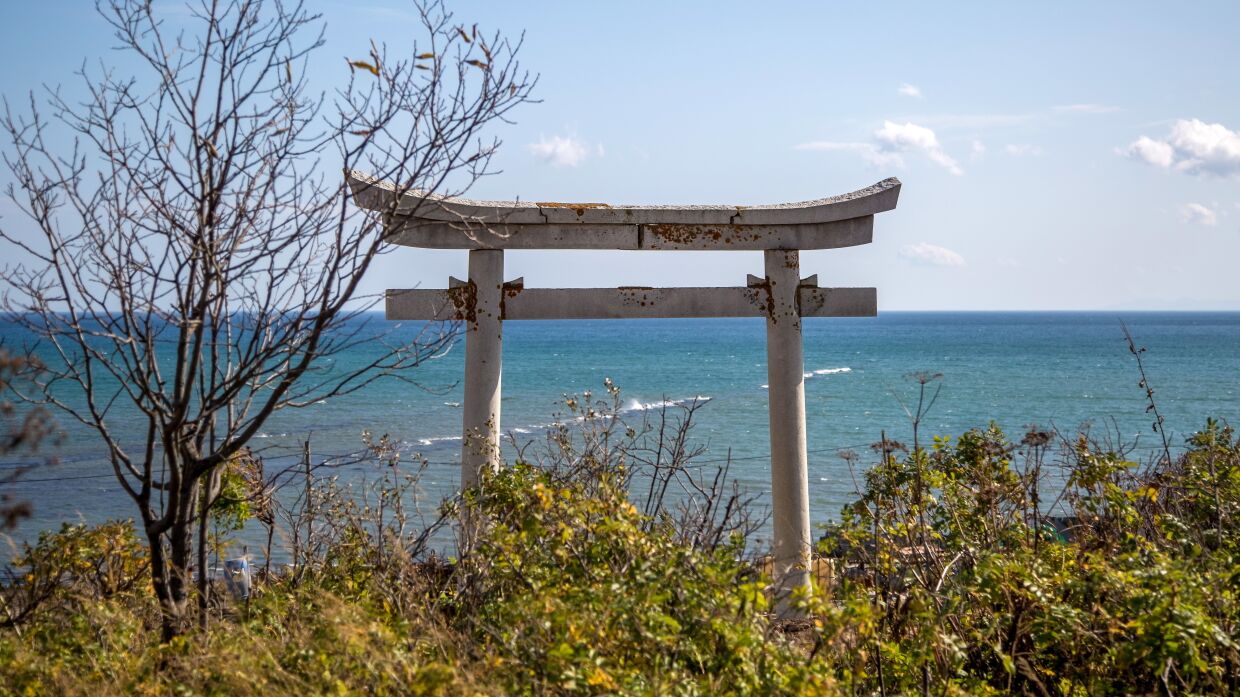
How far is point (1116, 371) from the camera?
177 ft

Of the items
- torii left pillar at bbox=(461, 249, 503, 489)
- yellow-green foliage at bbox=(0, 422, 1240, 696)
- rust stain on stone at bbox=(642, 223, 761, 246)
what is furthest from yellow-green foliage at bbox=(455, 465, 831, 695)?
rust stain on stone at bbox=(642, 223, 761, 246)

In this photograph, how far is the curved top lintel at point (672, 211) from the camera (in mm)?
5930

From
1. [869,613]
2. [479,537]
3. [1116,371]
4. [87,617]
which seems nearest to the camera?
[869,613]

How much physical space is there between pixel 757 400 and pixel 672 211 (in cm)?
3057

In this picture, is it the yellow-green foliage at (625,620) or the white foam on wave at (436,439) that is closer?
the yellow-green foliage at (625,620)

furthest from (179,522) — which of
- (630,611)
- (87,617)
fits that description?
(630,611)

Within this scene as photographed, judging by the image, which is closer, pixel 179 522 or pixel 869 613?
pixel 869 613

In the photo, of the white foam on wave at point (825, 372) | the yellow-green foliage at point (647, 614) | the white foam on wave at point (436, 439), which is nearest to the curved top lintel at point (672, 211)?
the yellow-green foliage at point (647, 614)

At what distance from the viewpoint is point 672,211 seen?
251 inches

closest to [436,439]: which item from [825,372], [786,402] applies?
[786,402]

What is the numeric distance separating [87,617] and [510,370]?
5331cm

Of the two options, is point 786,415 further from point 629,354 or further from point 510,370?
point 629,354

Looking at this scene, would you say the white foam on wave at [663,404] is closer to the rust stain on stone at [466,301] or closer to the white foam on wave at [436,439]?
the rust stain on stone at [466,301]

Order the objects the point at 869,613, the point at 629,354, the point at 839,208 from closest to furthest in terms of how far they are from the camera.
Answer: the point at 869,613 < the point at 839,208 < the point at 629,354
